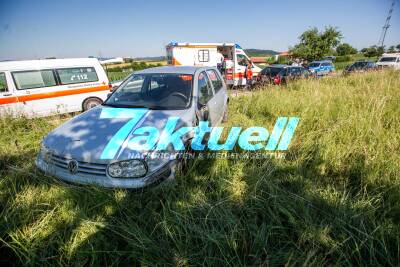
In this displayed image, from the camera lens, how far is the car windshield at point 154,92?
11.5 feet

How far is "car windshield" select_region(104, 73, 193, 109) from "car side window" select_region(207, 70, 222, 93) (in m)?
1.14

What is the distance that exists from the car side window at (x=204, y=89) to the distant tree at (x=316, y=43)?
97.3 ft

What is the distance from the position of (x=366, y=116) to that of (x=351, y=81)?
176 inches

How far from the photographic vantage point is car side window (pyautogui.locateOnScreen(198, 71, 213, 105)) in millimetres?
3896

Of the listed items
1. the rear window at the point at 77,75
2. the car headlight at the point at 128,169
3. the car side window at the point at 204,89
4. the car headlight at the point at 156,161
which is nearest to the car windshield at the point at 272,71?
the car side window at the point at 204,89

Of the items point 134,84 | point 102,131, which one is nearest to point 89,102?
point 134,84

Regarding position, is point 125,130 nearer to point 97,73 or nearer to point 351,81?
point 97,73

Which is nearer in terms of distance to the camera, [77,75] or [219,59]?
[77,75]

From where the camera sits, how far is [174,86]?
12.4ft

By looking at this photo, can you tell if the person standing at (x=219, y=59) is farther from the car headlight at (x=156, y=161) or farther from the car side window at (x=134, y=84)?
the car headlight at (x=156, y=161)

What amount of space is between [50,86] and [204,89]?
564 centimetres

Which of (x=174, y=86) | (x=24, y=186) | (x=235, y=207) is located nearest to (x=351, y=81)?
(x=174, y=86)

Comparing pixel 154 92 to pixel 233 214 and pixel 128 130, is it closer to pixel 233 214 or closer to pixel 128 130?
pixel 128 130

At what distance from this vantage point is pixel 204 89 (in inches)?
166
